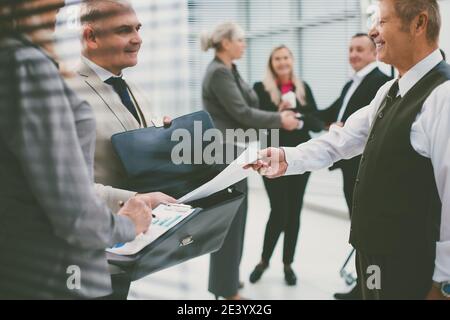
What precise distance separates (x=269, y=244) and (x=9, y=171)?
7.43 ft

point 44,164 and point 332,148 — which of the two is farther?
point 332,148

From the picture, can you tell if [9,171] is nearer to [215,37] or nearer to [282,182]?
[215,37]

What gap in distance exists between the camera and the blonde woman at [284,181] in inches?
105

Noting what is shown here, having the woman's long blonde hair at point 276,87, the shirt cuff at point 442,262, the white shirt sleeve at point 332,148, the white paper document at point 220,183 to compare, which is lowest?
the shirt cuff at point 442,262

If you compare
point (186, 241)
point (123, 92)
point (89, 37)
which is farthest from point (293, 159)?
point (89, 37)

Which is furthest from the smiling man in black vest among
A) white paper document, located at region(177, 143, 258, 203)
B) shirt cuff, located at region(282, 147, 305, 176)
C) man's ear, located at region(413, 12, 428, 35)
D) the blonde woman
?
the blonde woman

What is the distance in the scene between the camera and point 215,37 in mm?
2244

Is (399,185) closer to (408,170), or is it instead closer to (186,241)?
(408,170)

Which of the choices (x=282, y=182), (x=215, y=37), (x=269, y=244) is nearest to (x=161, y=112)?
(x=215, y=37)

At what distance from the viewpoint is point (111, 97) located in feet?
3.98

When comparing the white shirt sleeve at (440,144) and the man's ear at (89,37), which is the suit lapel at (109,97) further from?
the white shirt sleeve at (440,144)

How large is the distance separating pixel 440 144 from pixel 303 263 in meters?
2.05

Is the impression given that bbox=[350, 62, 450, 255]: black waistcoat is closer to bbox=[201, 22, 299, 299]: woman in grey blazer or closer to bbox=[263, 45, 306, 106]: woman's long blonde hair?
bbox=[201, 22, 299, 299]: woman in grey blazer
